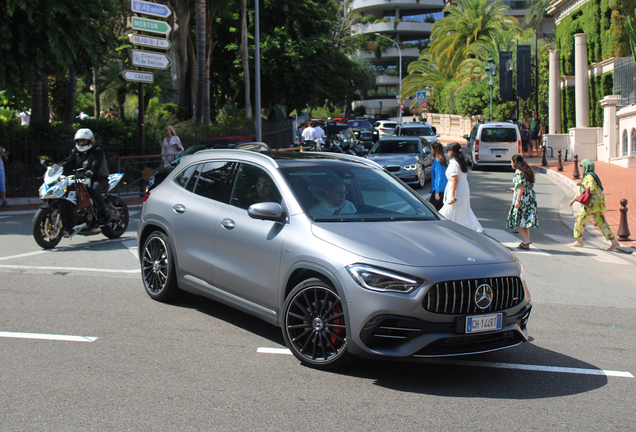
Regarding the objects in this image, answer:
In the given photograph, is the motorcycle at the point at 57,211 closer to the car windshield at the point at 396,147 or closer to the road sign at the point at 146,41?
the road sign at the point at 146,41

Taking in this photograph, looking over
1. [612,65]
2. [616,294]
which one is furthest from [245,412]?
[612,65]

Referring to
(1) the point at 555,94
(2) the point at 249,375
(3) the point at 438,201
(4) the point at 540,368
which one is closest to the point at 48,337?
(2) the point at 249,375

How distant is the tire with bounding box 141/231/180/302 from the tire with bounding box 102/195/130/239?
4.19 m

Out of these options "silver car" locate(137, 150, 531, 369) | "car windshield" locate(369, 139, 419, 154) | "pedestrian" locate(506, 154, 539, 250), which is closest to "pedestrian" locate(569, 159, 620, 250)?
"pedestrian" locate(506, 154, 539, 250)

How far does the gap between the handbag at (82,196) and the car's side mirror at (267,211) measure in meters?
5.65

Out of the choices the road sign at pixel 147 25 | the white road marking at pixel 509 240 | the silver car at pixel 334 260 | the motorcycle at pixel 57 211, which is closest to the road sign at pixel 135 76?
the road sign at pixel 147 25

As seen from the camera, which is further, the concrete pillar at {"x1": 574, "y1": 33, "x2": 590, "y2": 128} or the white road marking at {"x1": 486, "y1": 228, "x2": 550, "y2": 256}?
the concrete pillar at {"x1": 574, "y1": 33, "x2": 590, "y2": 128}

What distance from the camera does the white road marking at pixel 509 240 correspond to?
11299mm

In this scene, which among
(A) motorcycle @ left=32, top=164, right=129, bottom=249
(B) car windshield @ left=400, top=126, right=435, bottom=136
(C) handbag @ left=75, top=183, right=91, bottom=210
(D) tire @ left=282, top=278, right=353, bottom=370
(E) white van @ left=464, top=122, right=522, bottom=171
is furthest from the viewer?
(B) car windshield @ left=400, top=126, right=435, bottom=136

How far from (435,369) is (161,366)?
2156 millimetres

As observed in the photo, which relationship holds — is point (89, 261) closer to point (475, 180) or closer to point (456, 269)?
point (456, 269)

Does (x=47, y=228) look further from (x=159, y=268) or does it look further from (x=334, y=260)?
(x=334, y=260)

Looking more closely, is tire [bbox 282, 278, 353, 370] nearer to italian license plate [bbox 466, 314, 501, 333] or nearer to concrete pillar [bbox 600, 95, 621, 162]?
italian license plate [bbox 466, 314, 501, 333]

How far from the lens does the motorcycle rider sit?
10.3 meters
